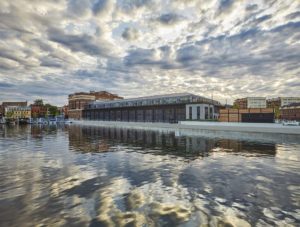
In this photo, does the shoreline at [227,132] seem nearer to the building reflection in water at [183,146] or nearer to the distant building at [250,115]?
the distant building at [250,115]

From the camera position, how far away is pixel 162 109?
4274 inches

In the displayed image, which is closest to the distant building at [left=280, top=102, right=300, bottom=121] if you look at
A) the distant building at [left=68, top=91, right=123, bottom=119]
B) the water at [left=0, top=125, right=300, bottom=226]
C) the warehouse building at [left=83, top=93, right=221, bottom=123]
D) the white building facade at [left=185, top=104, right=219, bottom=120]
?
the warehouse building at [left=83, top=93, right=221, bottom=123]

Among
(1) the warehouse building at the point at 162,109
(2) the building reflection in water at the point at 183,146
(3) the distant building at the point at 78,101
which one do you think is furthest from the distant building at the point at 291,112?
(3) the distant building at the point at 78,101

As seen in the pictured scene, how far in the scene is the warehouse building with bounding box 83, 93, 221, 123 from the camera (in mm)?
93938

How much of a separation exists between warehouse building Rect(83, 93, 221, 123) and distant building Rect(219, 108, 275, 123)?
1912 cm

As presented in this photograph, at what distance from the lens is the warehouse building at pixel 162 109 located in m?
93.9

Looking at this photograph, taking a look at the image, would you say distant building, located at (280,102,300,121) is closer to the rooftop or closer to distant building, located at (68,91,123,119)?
the rooftop

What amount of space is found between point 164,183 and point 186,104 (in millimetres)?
86197

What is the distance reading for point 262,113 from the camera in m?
66.1

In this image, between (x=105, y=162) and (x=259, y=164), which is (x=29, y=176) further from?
(x=259, y=164)

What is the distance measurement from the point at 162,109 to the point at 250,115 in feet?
157

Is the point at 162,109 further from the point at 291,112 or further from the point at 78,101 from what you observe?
the point at 291,112

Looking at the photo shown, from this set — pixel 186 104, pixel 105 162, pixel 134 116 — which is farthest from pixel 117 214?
pixel 134 116

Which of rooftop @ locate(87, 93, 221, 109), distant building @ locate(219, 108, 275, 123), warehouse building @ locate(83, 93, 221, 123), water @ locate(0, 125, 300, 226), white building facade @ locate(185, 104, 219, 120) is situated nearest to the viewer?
water @ locate(0, 125, 300, 226)
